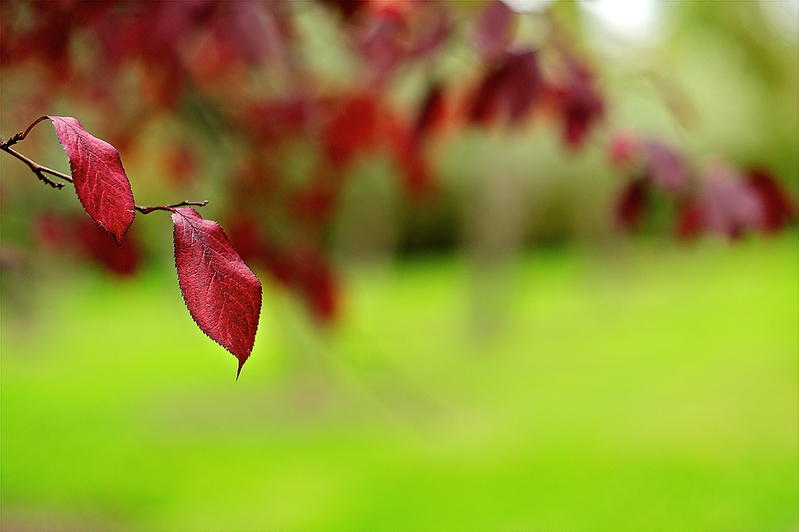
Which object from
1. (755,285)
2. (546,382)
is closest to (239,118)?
(546,382)

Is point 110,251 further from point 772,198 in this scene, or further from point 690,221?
point 772,198

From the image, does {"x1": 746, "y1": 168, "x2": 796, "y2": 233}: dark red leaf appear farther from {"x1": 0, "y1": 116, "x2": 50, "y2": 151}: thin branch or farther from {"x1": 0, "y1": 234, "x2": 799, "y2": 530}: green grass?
{"x1": 0, "y1": 116, "x2": 50, "y2": 151}: thin branch

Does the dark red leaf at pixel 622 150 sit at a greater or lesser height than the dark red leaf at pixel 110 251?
greater

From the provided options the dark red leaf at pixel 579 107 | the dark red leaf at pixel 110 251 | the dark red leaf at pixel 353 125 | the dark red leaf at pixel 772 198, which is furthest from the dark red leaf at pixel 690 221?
the dark red leaf at pixel 110 251

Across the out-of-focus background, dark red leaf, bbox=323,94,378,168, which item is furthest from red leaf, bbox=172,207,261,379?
dark red leaf, bbox=323,94,378,168

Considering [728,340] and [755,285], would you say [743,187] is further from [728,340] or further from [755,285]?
[755,285]

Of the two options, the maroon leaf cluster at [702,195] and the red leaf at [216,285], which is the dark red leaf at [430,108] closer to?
the maroon leaf cluster at [702,195]
